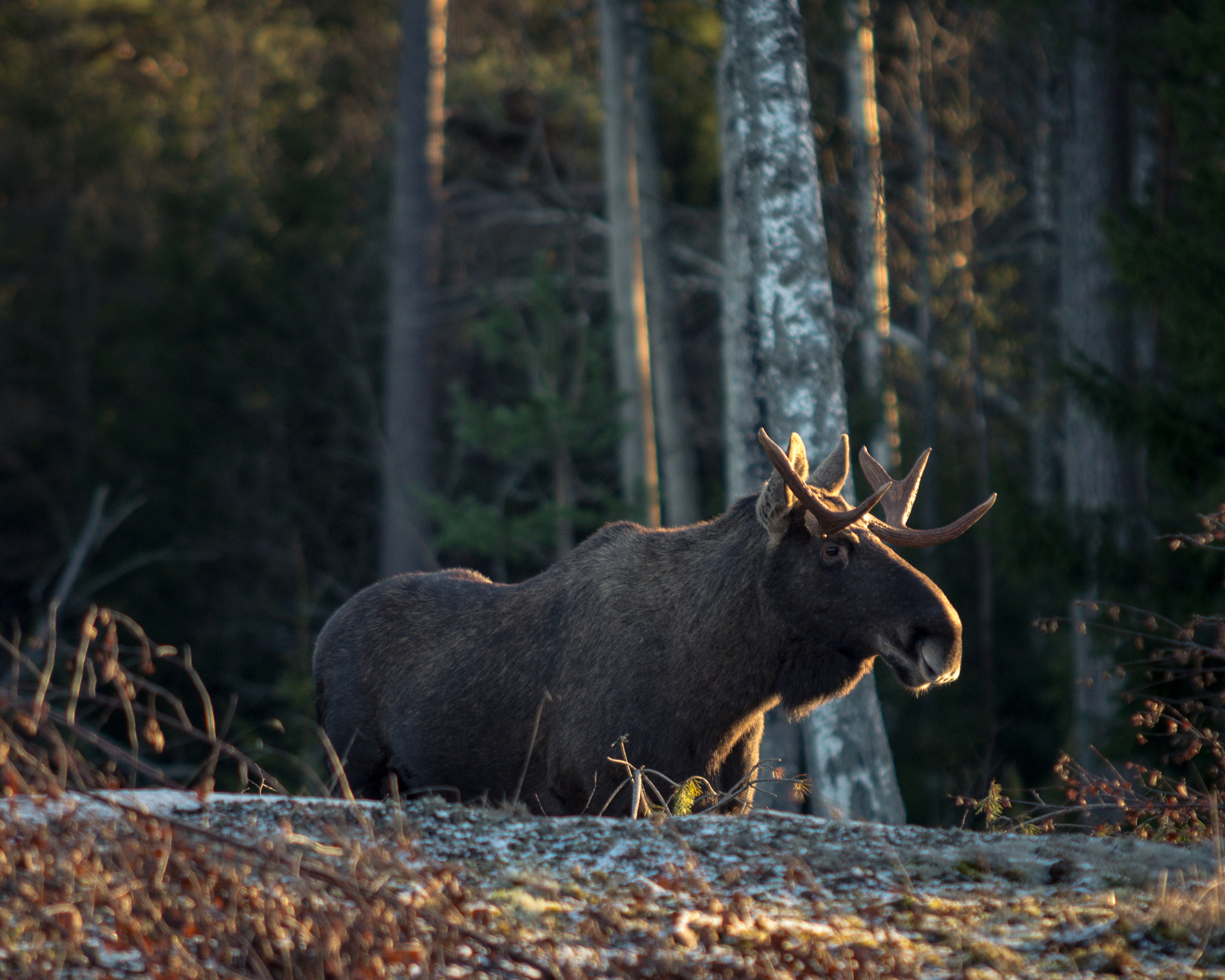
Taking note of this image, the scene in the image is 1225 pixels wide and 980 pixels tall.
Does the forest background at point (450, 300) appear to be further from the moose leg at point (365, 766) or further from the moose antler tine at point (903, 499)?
the moose leg at point (365, 766)

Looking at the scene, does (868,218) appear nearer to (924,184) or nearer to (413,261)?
(924,184)

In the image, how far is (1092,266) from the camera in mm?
14492

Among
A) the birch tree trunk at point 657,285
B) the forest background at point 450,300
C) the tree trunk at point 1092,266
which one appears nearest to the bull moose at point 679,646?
the tree trunk at point 1092,266

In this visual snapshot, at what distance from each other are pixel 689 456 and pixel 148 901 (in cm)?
1547

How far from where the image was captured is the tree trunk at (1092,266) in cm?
1393

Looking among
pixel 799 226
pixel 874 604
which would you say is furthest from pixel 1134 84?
pixel 874 604

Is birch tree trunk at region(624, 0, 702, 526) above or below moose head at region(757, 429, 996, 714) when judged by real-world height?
above

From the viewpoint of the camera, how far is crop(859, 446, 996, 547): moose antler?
5621 millimetres

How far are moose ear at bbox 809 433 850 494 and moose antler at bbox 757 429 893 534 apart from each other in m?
0.42

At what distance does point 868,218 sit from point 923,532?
10383 mm

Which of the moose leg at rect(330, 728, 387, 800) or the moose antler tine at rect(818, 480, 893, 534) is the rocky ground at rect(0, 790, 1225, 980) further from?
the moose leg at rect(330, 728, 387, 800)

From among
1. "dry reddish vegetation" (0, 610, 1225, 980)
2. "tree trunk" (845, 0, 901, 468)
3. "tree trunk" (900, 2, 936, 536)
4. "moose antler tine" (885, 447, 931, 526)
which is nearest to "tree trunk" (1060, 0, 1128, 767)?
"tree trunk" (845, 0, 901, 468)

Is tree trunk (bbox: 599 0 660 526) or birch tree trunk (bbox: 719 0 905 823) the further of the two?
tree trunk (bbox: 599 0 660 526)

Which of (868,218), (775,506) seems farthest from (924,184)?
(775,506)
